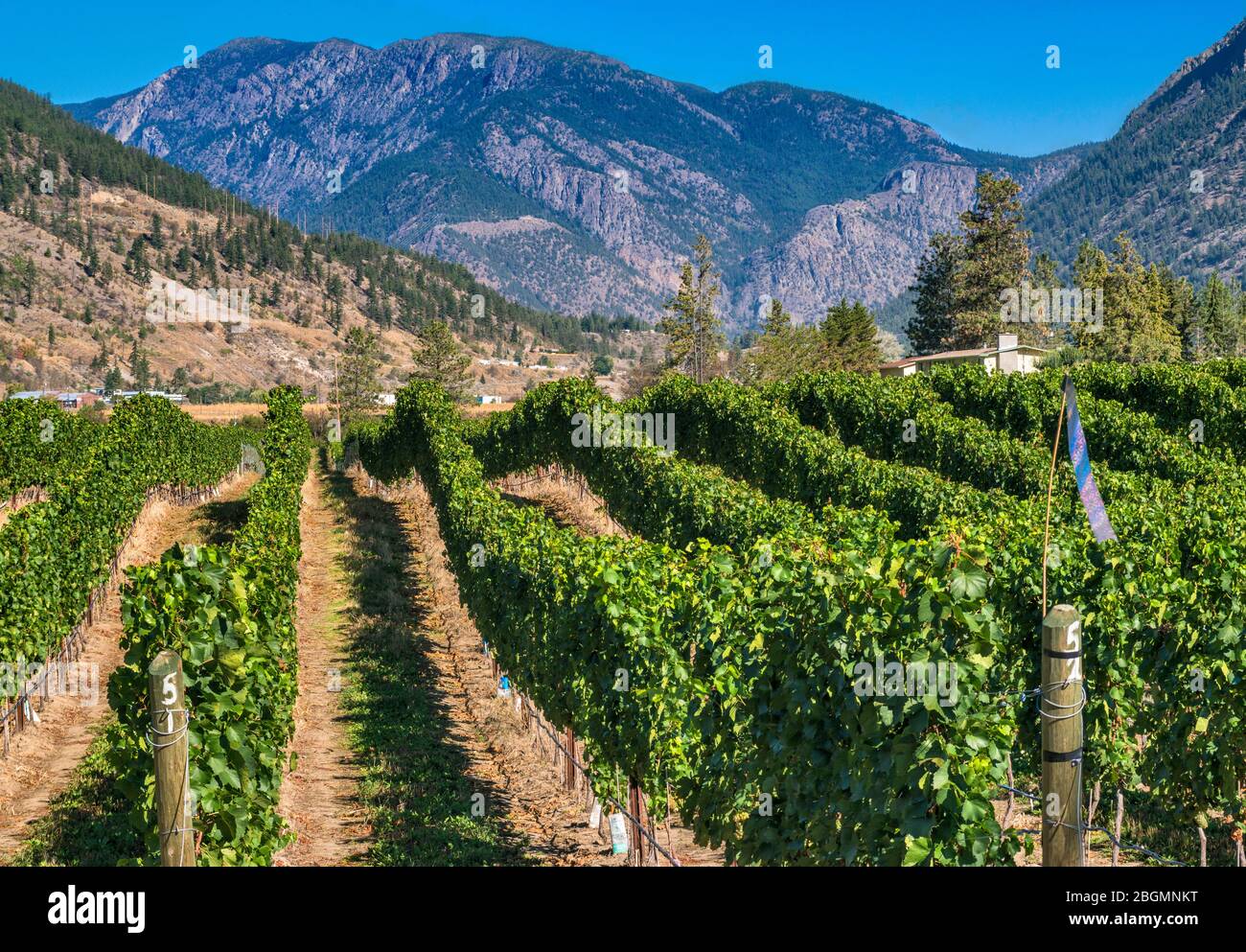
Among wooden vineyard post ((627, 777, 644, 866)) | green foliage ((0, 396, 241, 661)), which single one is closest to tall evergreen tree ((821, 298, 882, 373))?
green foliage ((0, 396, 241, 661))

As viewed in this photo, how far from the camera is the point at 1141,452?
3266 cm

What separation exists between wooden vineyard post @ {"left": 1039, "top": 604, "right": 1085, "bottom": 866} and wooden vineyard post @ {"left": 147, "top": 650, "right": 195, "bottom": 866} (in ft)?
14.4

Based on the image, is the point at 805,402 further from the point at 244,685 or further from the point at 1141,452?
the point at 244,685

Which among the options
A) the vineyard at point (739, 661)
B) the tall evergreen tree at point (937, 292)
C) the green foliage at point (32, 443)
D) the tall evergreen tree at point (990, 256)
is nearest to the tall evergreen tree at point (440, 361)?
the tall evergreen tree at point (937, 292)

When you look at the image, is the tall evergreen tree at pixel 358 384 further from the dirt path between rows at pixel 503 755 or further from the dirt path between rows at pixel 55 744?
the dirt path between rows at pixel 503 755

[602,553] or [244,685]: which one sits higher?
[602,553]

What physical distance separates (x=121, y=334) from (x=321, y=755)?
517 ft

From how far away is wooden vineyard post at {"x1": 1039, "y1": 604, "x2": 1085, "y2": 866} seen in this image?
4.98 meters

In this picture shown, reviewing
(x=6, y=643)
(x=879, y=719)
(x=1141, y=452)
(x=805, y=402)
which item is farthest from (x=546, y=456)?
(x=879, y=719)

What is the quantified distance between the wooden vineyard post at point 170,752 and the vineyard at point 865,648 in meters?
3.92

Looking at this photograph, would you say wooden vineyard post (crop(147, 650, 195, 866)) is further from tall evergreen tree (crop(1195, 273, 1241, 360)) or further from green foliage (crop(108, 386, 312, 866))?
tall evergreen tree (crop(1195, 273, 1241, 360))

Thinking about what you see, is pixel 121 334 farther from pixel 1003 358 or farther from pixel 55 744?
pixel 55 744
